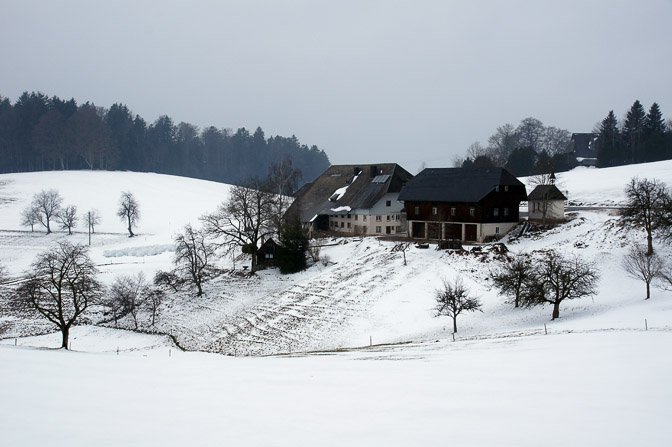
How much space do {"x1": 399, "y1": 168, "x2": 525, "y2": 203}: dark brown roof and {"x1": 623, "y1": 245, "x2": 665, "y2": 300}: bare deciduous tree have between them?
47.5 feet

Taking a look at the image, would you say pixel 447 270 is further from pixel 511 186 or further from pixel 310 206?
pixel 310 206

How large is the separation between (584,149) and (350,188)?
6452 cm

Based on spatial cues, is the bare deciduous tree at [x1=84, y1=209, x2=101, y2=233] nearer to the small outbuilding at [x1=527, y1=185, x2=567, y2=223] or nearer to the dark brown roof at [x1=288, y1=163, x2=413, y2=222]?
the dark brown roof at [x1=288, y1=163, x2=413, y2=222]

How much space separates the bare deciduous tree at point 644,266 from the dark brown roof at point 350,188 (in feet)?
97.1

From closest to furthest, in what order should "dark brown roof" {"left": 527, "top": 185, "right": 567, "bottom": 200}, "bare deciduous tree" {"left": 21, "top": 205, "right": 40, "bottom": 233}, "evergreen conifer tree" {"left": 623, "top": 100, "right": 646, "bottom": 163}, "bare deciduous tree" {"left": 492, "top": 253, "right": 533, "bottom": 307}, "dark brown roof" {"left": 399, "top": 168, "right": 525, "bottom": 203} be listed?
"bare deciduous tree" {"left": 492, "top": 253, "right": 533, "bottom": 307} < "dark brown roof" {"left": 399, "top": 168, "right": 525, "bottom": 203} < "dark brown roof" {"left": 527, "top": 185, "right": 567, "bottom": 200} < "bare deciduous tree" {"left": 21, "top": 205, "right": 40, "bottom": 233} < "evergreen conifer tree" {"left": 623, "top": 100, "right": 646, "bottom": 163}

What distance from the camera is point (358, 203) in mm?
61312

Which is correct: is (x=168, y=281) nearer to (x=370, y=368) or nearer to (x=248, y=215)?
(x=248, y=215)

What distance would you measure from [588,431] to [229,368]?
1281cm

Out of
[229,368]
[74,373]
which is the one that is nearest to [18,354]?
[74,373]

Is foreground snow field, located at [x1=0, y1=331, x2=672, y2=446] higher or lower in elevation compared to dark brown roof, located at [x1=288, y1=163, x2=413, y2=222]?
lower

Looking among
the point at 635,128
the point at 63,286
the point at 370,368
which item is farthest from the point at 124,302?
the point at 635,128

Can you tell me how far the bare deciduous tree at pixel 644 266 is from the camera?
31.3 m

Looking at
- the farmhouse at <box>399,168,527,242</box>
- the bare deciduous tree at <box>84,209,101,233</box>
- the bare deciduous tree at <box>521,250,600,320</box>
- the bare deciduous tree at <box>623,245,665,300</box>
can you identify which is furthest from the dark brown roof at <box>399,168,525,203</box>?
the bare deciduous tree at <box>84,209,101,233</box>

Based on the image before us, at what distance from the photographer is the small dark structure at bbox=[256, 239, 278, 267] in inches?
2113
